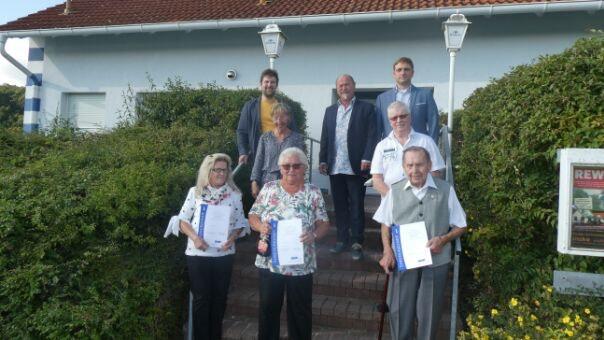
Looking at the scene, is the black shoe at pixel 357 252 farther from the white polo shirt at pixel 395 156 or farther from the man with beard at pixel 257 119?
the man with beard at pixel 257 119

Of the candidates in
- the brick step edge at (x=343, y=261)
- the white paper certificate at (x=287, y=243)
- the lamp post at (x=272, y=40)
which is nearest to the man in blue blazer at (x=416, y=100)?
the brick step edge at (x=343, y=261)

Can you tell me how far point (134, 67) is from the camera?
33.2 ft

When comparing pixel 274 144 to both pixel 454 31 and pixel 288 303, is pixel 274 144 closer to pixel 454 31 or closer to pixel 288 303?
pixel 288 303

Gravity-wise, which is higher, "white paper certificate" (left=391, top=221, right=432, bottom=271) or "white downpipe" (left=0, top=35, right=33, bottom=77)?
"white downpipe" (left=0, top=35, right=33, bottom=77)

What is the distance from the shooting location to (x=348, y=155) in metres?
4.56

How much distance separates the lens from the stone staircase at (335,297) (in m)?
4.04

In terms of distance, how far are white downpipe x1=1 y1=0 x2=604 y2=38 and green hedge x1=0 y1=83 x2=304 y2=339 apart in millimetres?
4308

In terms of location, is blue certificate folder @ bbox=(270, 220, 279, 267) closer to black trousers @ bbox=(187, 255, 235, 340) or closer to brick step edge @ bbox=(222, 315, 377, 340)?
black trousers @ bbox=(187, 255, 235, 340)

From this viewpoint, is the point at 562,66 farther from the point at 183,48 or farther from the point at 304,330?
the point at 183,48

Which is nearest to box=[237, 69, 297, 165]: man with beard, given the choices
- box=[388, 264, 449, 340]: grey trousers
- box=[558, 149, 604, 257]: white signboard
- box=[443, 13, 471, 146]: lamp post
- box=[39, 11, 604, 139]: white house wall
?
box=[388, 264, 449, 340]: grey trousers

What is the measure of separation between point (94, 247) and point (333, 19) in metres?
6.08

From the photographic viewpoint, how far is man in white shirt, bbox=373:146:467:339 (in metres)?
3.15

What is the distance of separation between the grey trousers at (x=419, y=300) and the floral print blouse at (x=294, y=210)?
0.65 m

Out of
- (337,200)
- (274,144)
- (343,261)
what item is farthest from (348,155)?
(343,261)
